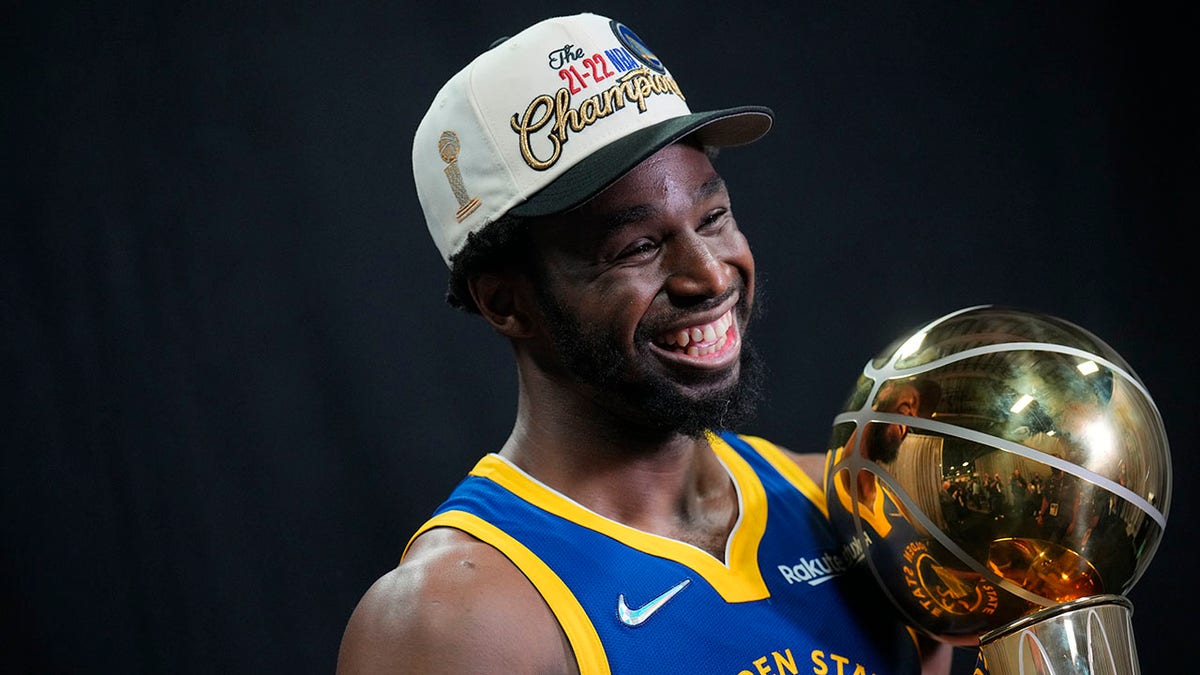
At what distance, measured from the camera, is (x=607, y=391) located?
170cm

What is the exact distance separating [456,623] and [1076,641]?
71 cm

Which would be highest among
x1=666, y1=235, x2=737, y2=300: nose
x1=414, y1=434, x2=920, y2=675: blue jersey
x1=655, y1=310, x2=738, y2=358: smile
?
x1=666, y1=235, x2=737, y2=300: nose

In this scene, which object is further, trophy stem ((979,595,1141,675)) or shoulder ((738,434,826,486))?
shoulder ((738,434,826,486))

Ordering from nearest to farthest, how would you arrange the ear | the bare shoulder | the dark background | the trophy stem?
1. the trophy stem
2. the bare shoulder
3. the ear
4. the dark background

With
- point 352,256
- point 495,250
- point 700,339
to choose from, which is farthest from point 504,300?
point 352,256

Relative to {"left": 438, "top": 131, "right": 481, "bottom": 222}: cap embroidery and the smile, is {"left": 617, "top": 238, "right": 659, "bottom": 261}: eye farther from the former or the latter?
{"left": 438, "top": 131, "right": 481, "bottom": 222}: cap embroidery

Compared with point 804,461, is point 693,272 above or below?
above

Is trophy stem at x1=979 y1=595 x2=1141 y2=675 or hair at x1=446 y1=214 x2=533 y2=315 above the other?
hair at x1=446 y1=214 x2=533 y2=315

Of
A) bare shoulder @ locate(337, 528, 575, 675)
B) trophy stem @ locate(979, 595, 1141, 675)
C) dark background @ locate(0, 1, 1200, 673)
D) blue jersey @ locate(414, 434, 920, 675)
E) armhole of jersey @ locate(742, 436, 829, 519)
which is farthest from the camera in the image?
dark background @ locate(0, 1, 1200, 673)

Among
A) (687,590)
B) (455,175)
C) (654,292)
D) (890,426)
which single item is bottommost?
(687,590)

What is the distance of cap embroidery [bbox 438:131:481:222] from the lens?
5.64 ft

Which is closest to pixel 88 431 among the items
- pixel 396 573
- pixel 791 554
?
pixel 396 573

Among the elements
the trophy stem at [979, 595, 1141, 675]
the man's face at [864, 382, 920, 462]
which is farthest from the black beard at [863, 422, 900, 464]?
the trophy stem at [979, 595, 1141, 675]

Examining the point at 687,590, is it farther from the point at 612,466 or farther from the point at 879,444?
the point at 879,444
